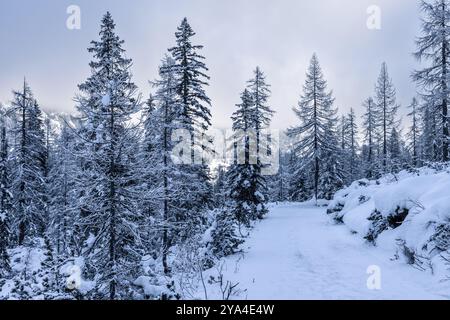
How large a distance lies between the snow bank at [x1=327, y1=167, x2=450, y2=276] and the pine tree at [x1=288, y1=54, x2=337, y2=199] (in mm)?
22798

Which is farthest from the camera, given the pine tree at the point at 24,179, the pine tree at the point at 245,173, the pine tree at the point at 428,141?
the pine tree at the point at 428,141

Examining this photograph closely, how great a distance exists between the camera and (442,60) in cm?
2427

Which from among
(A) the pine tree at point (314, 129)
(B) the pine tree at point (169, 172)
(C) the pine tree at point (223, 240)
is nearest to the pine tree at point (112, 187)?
(C) the pine tree at point (223, 240)

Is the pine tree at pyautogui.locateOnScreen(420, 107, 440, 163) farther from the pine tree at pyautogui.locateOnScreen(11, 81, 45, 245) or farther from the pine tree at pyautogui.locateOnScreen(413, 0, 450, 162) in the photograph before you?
the pine tree at pyautogui.locateOnScreen(11, 81, 45, 245)

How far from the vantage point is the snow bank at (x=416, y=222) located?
8492 mm

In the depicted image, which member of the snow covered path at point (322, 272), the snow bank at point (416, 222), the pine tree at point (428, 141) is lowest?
the snow covered path at point (322, 272)

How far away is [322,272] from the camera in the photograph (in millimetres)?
9156

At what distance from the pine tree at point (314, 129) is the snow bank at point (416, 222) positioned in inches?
898

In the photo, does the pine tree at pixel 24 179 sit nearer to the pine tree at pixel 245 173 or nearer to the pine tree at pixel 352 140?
the pine tree at pixel 245 173

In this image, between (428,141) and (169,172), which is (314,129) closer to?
(428,141)

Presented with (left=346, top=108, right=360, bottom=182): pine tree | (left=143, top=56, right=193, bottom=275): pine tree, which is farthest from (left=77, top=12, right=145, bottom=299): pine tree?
(left=346, top=108, right=360, bottom=182): pine tree

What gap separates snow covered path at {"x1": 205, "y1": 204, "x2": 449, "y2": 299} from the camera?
291 inches

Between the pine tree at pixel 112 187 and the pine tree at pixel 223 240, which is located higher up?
the pine tree at pixel 112 187
